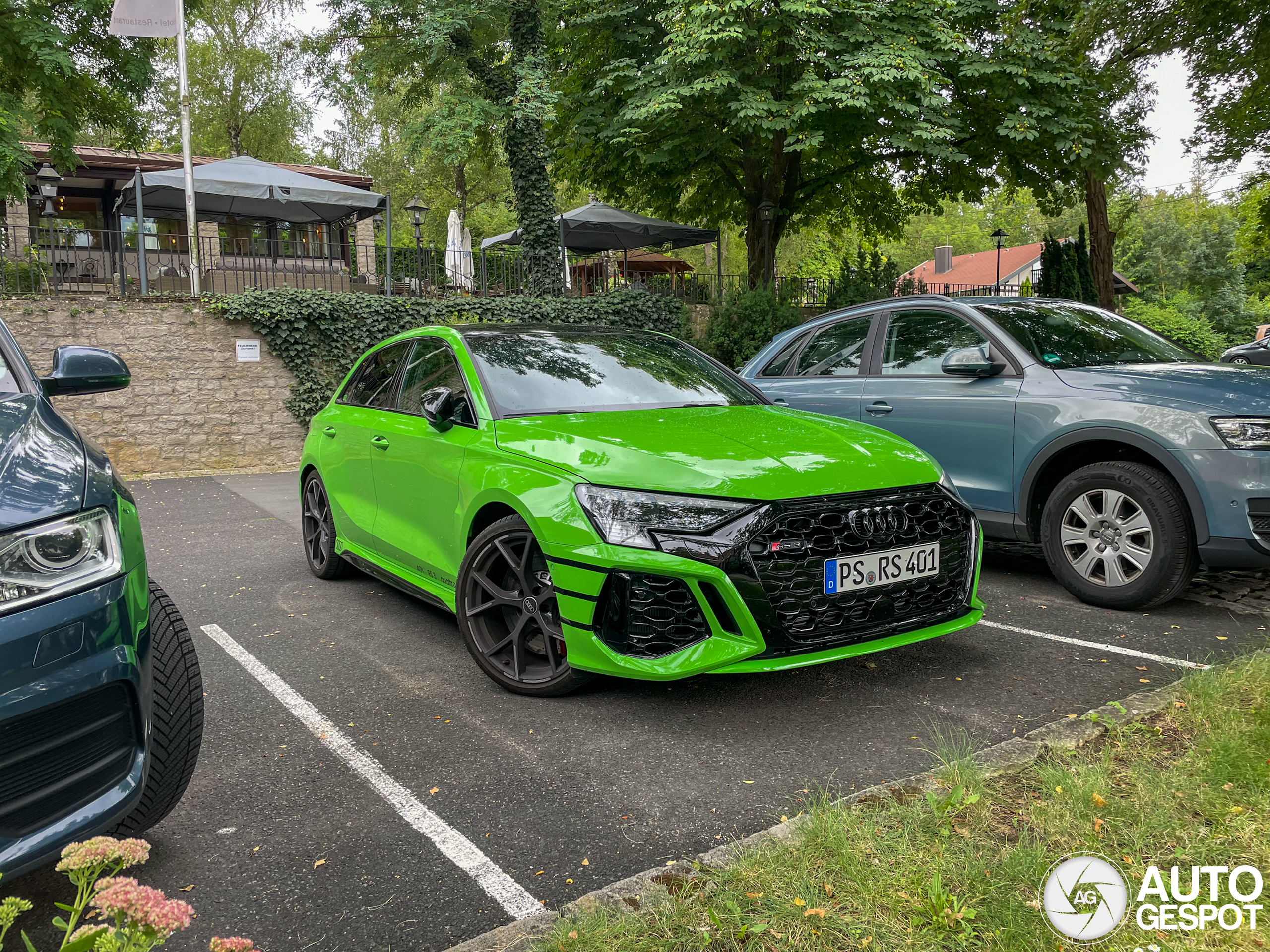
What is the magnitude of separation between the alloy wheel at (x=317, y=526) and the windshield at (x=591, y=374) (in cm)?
186

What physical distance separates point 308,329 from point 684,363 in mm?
9840

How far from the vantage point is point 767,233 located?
1806 centimetres

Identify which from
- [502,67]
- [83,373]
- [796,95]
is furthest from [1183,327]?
[83,373]

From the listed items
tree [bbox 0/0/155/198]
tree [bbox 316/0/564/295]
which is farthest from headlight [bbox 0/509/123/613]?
tree [bbox 316/0/564/295]

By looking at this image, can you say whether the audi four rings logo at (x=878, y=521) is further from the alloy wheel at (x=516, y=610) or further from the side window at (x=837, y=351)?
the side window at (x=837, y=351)

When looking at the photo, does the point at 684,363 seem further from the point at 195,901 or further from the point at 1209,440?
the point at 195,901

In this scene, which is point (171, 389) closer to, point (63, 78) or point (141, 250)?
point (141, 250)

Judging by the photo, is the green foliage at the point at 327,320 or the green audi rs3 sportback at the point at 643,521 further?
the green foliage at the point at 327,320

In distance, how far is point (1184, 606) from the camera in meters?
5.06

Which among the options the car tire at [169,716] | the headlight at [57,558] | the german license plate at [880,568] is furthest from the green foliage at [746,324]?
the headlight at [57,558]

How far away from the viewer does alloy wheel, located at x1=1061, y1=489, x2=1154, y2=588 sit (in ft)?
15.8

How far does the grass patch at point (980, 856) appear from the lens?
6.88 feet

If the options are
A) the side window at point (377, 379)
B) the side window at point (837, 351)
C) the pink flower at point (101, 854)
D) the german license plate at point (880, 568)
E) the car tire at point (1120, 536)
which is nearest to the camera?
the pink flower at point (101, 854)

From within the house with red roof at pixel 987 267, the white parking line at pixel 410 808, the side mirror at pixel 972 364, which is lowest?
the white parking line at pixel 410 808
